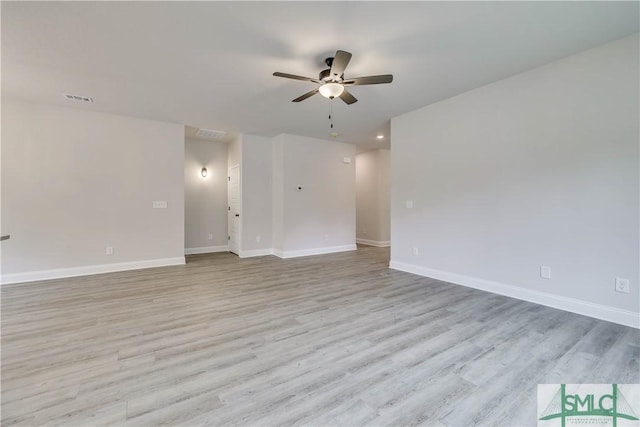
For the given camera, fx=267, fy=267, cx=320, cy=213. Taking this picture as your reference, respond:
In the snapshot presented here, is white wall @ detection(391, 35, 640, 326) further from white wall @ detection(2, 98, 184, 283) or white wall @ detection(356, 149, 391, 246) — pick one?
white wall @ detection(2, 98, 184, 283)

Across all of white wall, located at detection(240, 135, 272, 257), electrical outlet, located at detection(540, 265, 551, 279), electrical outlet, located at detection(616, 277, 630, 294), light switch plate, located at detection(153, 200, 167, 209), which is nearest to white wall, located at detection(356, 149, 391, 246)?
white wall, located at detection(240, 135, 272, 257)

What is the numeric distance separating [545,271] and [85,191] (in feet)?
22.2

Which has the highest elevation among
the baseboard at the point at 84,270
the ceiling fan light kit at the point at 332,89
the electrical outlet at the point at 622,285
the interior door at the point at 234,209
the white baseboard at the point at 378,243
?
the ceiling fan light kit at the point at 332,89

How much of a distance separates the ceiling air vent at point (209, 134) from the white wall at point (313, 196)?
1.25 m

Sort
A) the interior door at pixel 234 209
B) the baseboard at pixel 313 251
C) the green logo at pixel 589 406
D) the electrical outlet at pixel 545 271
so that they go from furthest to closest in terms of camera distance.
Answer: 1. the interior door at pixel 234 209
2. the baseboard at pixel 313 251
3. the electrical outlet at pixel 545 271
4. the green logo at pixel 589 406

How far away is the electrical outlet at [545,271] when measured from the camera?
307 centimetres

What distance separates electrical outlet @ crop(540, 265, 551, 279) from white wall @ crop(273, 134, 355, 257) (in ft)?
13.7

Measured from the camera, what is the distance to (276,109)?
441 cm

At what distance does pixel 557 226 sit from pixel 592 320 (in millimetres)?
984

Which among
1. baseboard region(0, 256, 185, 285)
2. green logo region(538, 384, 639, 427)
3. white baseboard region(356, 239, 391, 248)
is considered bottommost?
green logo region(538, 384, 639, 427)

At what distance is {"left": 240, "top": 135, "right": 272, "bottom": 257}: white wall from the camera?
6.02 m

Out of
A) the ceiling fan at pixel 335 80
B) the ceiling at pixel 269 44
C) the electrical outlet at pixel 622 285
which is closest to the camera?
the ceiling at pixel 269 44

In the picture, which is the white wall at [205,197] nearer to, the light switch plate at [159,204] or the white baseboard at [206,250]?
the white baseboard at [206,250]

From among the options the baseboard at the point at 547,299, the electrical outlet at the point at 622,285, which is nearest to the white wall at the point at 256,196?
the baseboard at the point at 547,299
